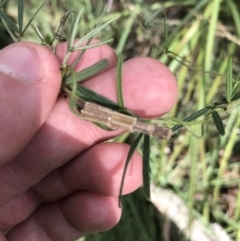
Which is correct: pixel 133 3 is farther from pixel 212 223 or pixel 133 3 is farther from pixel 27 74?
pixel 27 74

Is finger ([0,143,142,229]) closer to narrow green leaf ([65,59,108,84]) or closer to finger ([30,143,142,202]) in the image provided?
finger ([30,143,142,202])

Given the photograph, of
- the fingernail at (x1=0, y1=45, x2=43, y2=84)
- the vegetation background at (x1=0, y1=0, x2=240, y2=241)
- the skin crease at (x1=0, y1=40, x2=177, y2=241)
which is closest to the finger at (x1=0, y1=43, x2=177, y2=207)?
the skin crease at (x1=0, y1=40, x2=177, y2=241)

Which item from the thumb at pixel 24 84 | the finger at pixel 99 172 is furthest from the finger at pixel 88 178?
the thumb at pixel 24 84

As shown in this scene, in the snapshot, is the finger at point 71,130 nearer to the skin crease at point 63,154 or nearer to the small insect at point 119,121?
the skin crease at point 63,154

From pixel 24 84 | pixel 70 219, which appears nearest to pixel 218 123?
pixel 24 84

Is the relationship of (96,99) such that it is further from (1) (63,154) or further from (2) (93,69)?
(1) (63,154)

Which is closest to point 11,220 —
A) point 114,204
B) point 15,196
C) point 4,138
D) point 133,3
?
point 15,196

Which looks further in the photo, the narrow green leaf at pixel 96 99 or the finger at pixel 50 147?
the finger at pixel 50 147
